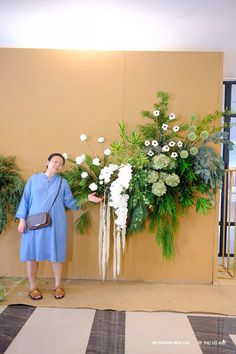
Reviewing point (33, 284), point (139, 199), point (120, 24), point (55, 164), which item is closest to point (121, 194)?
point (139, 199)

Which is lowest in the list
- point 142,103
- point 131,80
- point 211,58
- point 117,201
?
point 117,201

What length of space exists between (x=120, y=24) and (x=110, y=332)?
2.72 metres

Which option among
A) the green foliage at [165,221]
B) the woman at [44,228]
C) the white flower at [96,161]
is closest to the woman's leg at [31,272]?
the woman at [44,228]

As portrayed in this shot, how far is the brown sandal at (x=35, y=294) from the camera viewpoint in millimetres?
2775

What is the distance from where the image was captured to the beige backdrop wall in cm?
325

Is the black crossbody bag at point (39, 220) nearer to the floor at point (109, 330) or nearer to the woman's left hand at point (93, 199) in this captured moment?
the woman's left hand at point (93, 199)

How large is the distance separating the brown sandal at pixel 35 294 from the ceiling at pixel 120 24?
2.58 metres

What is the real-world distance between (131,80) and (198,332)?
2.51 meters

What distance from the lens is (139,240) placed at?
329 centimetres

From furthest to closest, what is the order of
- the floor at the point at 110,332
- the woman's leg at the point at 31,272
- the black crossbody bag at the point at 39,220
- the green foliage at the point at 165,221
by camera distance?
the green foliage at the point at 165,221, the woman's leg at the point at 31,272, the black crossbody bag at the point at 39,220, the floor at the point at 110,332

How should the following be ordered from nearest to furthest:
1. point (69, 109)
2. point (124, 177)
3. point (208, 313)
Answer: point (208, 313) < point (124, 177) < point (69, 109)

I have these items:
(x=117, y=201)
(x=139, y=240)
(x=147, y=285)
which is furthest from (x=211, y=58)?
(x=147, y=285)

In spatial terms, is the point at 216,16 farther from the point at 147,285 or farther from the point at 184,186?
the point at 147,285

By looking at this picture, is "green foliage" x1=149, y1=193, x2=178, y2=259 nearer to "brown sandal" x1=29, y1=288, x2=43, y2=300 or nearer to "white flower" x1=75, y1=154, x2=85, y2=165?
"white flower" x1=75, y1=154, x2=85, y2=165
